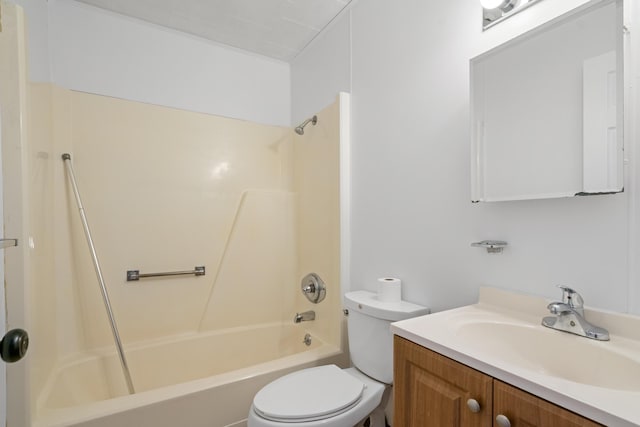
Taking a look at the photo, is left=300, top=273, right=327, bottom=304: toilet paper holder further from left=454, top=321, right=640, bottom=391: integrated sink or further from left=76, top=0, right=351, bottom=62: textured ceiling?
left=76, top=0, right=351, bottom=62: textured ceiling

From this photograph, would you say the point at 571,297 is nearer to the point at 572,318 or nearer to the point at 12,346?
the point at 572,318

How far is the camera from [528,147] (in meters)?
1.02

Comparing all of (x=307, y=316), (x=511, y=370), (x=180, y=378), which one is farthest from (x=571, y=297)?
(x=180, y=378)

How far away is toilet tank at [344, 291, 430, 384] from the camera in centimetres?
134

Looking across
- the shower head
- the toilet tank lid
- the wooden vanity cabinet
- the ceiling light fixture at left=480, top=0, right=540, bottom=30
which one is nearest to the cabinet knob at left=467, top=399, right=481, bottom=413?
the wooden vanity cabinet

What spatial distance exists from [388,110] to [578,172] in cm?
91

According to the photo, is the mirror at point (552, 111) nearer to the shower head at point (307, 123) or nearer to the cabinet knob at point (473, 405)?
the cabinet knob at point (473, 405)

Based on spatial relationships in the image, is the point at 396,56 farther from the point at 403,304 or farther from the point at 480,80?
the point at 403,304

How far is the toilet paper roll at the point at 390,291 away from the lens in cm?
144

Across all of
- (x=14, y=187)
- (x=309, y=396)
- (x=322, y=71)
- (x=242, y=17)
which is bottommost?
(x=309, y=396)

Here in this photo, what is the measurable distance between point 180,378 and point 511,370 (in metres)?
2.00

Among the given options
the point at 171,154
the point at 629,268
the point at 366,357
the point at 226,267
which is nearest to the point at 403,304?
the point at 366,357

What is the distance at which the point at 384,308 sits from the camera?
53.5 inches

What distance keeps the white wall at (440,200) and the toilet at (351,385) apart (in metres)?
0.20
